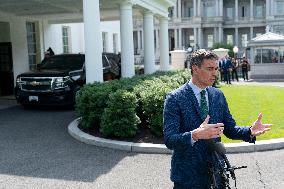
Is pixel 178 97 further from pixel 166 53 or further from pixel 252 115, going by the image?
pixel 166 53

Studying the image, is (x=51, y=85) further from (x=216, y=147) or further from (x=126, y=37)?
(x=216, y=147)

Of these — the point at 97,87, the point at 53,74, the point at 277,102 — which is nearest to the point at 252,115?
the point at 277,102

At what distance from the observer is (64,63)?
15.3m

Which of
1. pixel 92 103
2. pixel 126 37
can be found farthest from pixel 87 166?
pixel 126 37

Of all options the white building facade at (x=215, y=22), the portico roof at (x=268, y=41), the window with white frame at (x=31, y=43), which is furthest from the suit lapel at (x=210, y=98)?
the white building facade at (x=215, y=22)

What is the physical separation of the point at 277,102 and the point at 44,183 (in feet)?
32.8

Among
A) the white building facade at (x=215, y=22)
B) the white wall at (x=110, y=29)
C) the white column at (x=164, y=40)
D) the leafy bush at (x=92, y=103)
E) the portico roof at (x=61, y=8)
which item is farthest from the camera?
the white building facade at (x=215, y=22)

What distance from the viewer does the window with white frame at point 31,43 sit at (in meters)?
20.7

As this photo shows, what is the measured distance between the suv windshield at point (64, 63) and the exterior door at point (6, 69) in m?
3.79

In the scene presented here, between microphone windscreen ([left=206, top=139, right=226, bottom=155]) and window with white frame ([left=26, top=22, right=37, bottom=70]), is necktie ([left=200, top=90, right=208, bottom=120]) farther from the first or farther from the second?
window with white frame ([left=26, top=22, right=37, bottom=70])

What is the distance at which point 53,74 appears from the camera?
540 inches

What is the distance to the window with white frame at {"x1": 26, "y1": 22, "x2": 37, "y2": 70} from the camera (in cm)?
2069

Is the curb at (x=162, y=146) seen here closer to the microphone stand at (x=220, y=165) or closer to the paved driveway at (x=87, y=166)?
the paved driveway at (x=87, y=166)

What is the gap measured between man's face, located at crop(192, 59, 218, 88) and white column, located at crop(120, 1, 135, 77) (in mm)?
11599
